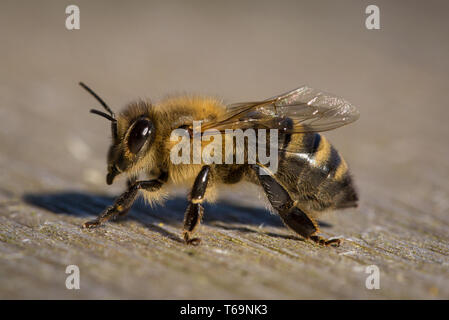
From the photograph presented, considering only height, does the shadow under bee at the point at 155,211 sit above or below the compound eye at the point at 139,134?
below

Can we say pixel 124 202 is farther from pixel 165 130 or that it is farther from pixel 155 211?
pixel 165 130

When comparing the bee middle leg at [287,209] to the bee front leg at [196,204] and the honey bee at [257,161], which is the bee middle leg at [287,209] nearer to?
the honey bee at [257,161]

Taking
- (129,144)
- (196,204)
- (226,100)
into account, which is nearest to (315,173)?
(196,204)

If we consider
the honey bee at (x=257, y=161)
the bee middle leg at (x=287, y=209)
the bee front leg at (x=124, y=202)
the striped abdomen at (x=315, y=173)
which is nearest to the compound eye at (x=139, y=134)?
the honey bee at (x=257, y=161)

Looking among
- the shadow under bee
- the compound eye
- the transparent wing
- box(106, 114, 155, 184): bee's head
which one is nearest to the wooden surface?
the shadow under bee
